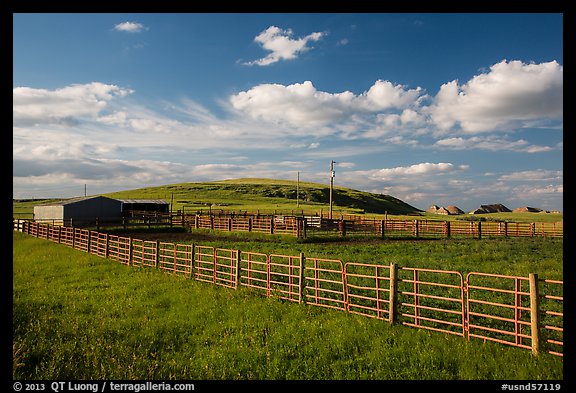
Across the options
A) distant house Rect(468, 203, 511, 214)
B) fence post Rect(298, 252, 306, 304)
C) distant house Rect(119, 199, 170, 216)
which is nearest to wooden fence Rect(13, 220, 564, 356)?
fence post Rect(298, 252, 306, 304)

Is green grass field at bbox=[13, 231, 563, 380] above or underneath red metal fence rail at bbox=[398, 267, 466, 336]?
underneath

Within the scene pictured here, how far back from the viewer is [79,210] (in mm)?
52156

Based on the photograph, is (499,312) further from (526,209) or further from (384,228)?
(526,209)

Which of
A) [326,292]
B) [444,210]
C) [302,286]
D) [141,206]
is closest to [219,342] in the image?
[302,286]

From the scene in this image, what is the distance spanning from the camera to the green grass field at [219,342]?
7.32 meters

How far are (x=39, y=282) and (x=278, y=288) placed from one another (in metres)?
11.1

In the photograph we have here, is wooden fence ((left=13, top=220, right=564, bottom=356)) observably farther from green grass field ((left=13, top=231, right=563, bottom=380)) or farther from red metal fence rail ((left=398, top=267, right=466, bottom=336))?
green grass field ((left=13, top=231, right=563, bottom=380))

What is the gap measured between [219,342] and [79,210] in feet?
165

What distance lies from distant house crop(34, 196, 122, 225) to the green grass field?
3918 cm

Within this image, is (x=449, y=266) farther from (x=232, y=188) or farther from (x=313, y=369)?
(x=232, y=188)

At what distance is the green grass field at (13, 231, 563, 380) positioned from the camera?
24.0 feet

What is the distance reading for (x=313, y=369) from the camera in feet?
24.6

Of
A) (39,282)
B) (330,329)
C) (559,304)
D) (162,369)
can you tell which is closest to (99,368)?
(162,369)

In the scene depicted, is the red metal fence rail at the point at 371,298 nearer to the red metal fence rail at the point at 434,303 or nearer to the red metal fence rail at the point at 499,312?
the red metal fence rail at the point at 434,303
